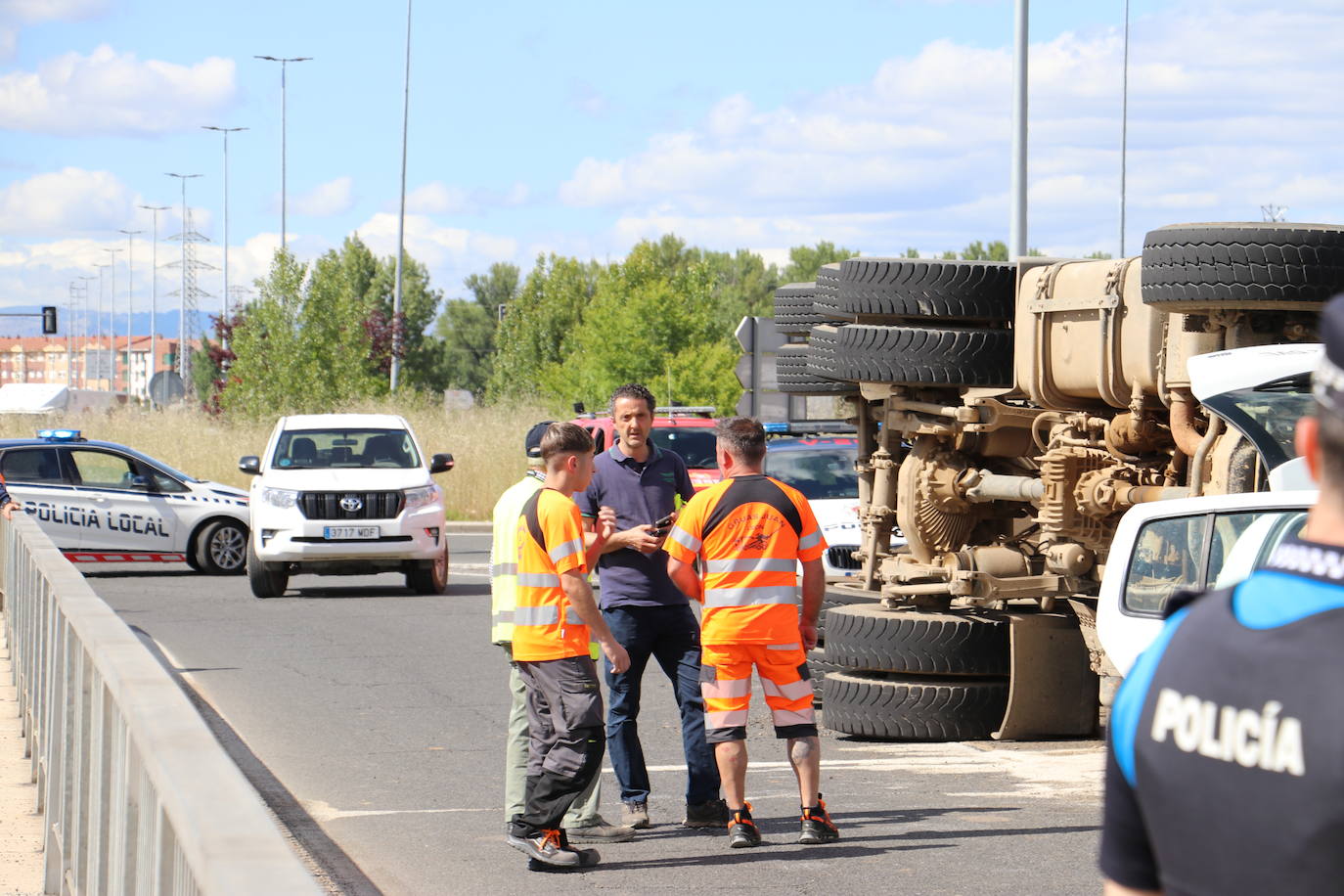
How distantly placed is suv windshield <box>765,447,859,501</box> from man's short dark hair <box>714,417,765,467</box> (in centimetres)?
771

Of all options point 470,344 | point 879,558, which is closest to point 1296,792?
point 879,558

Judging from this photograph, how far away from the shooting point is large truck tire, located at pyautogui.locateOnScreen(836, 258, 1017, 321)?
1059cm

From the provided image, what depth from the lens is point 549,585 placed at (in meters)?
7.05

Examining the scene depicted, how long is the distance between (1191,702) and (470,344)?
103 m

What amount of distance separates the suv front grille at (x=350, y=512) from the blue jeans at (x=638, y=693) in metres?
10.9

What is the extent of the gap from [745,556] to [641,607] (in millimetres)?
656

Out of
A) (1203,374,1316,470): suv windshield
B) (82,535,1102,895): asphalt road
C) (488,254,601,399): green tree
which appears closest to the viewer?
(82,535,1102,895): asphalt road

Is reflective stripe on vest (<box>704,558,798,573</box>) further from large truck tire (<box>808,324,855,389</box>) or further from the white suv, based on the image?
the white suv

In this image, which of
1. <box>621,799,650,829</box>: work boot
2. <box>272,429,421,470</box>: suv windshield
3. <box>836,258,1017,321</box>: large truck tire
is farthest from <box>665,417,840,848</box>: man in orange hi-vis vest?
<box>272,429,421,470</box>: suv windshield

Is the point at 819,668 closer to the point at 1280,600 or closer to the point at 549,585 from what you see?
the point at 549,585

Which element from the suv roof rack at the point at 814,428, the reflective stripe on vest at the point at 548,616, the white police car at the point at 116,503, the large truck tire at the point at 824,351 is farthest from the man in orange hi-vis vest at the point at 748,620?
the white police car at the point at 116,503

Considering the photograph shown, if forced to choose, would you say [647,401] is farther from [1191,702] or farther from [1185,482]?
[1191,702]

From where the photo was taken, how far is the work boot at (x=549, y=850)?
6899mm

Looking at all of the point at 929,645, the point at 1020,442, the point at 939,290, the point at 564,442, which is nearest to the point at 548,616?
the point at 564,442
